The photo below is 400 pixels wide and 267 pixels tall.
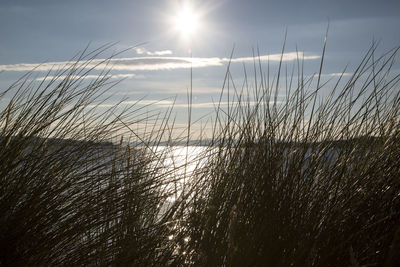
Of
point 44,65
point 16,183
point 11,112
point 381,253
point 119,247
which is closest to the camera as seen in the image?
point 381,253

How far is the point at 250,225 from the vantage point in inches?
60.6

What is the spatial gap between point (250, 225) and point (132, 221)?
1.55 ft

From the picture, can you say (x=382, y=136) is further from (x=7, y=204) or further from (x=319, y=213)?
(x=7, y=204)

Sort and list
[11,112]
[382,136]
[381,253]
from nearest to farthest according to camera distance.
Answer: [381,253] < [11,112] < [382,136]

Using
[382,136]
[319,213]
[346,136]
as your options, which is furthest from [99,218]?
[382,136]

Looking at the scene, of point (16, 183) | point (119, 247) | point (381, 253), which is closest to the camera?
point (381, 253)

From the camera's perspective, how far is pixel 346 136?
2086 millimetres

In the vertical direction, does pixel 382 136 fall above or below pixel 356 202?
above

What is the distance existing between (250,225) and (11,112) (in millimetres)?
1230

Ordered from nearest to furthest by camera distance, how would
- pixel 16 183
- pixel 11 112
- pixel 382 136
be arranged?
pixel 16 183 < pixel 11 112 < pixel 382 136

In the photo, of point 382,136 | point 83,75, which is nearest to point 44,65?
point 83,75

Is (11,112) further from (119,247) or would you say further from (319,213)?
(319,213)

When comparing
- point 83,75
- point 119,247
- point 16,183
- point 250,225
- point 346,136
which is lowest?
point 119,247

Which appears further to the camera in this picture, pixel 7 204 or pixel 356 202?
pixel 356 202
